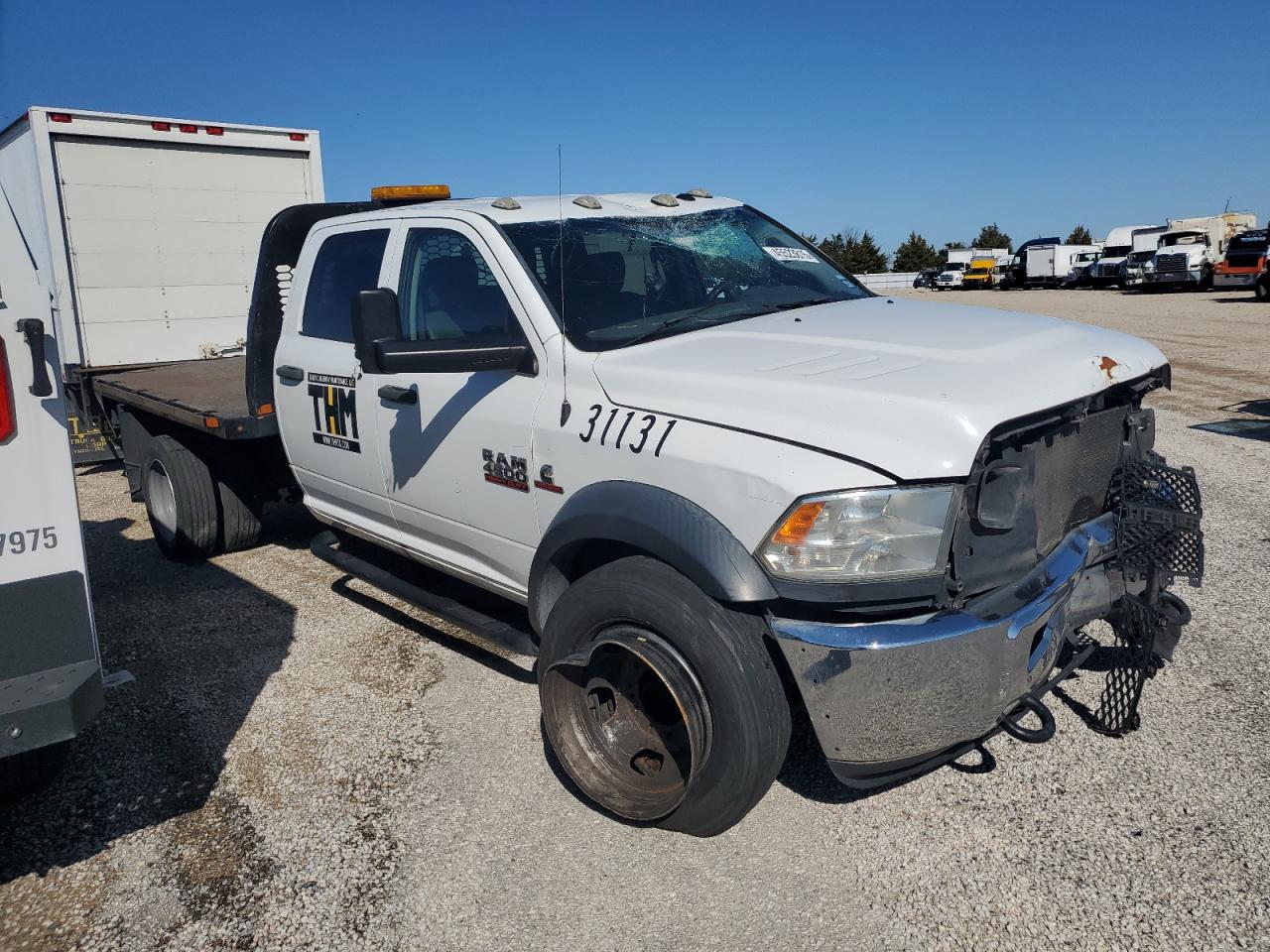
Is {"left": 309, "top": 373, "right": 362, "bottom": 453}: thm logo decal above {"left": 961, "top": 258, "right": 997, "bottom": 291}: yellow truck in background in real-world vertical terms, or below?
below

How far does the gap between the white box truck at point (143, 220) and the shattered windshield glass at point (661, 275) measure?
18.6ft

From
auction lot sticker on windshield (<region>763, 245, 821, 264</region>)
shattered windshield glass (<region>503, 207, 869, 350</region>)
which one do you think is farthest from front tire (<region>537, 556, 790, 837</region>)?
auction lot sticker on windshield (<region>763, 245, 821, 264</region>)

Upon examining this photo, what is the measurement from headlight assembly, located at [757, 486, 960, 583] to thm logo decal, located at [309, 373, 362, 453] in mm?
2646

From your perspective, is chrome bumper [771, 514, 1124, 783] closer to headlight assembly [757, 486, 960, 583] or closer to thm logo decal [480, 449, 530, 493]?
headlight assembly [757, 486, 960, 583]

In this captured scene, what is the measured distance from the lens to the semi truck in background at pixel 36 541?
8.46ft

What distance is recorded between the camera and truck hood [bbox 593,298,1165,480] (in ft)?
8.24

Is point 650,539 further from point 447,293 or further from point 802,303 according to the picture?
point 447,293

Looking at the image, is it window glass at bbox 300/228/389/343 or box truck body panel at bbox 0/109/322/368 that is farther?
box truck body panel at bbox 0/109/322/368

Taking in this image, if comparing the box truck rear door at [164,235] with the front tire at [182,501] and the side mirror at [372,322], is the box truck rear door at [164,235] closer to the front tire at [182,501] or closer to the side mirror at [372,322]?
the front tire at [182,501]

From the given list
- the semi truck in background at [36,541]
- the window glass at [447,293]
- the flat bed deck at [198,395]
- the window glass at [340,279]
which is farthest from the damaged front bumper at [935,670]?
the flat bed deck at [198,395]

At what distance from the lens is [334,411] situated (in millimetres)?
4602

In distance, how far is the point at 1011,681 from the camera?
260 centimetres

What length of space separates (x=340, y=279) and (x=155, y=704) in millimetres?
2137

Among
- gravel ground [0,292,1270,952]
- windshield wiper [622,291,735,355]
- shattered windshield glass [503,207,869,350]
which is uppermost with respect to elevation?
shattered windshield glass [503,207,869,350]
